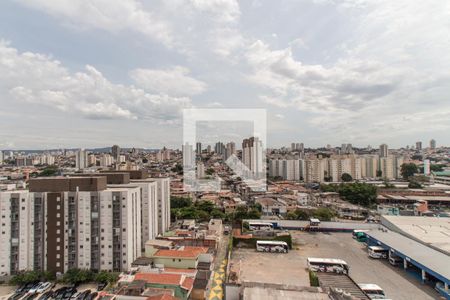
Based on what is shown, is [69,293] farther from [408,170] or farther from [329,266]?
[408,170]

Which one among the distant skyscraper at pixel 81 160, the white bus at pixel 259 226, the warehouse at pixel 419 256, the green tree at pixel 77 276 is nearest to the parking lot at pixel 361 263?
the warehouse at pixel 419 256

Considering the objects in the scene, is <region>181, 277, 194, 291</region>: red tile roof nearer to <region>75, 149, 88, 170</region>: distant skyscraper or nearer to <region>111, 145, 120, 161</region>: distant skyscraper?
<region>75, 149, 88, 170</region>: distant skyscraper

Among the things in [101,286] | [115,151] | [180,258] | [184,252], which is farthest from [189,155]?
[115,151]

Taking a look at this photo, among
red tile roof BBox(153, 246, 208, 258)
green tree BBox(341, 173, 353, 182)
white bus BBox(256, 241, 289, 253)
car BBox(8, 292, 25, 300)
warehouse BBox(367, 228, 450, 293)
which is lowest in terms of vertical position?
car BBox(8, 292, 25, 300)

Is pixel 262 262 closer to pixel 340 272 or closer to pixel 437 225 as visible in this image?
pixel 340 272

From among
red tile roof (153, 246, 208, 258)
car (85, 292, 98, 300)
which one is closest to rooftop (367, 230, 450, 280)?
red tile roof (153, 246, 208, 258)

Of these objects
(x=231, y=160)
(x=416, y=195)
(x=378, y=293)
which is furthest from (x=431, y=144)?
(x=378, y=293)
